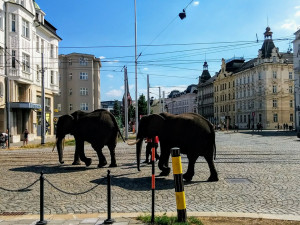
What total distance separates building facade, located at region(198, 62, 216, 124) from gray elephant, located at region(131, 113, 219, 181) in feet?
296

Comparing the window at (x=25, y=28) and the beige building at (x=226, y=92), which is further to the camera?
the beige building at (x=226, y=92)

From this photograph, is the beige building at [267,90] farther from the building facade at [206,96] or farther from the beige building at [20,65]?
the beige building at [20,65]

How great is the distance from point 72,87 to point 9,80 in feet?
109

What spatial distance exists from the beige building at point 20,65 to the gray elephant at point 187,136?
21.1m

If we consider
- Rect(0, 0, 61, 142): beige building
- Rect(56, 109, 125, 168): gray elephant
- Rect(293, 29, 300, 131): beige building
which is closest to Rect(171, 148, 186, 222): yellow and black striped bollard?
Rect(56, 109, 125, 168): gray elephant

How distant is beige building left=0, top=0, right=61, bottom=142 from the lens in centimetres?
2984

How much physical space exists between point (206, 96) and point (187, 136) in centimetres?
9803

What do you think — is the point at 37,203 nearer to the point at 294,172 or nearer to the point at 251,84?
the point at 294,172

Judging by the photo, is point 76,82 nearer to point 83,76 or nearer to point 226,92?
point 83,76

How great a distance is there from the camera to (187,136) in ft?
29.9

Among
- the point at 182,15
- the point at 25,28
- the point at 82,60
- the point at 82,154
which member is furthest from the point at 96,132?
the point at 82,60

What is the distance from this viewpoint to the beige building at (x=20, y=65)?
29844 millimetres

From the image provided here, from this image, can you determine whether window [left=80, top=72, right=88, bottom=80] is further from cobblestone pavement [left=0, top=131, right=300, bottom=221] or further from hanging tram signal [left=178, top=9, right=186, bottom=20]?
cobblestone pavement [left=0, top=131, right=300, bottom=221]

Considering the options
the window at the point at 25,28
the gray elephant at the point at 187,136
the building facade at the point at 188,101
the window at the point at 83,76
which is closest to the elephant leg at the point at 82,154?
the gray elephant at the point at 187,136
